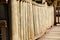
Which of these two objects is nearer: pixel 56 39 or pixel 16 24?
pixel 16 24

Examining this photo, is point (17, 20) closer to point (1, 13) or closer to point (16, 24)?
point (16, 24)

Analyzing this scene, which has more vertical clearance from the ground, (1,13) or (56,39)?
(1,13)

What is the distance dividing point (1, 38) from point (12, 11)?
0.50 metres

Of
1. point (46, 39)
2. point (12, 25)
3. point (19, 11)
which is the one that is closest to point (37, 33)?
point (46, 39)

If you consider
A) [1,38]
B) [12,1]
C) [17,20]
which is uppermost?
[12,1]

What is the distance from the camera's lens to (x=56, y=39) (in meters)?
6.96

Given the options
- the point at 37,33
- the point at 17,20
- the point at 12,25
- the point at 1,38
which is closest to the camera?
the point at 1,38

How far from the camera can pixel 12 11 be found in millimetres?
3596

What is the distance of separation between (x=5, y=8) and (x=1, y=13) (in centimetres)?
10

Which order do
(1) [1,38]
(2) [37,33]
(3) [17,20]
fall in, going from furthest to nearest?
(2) [37,33] → (3) [17,20] → (1) [1,38]

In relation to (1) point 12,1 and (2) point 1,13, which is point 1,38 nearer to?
(2) point 1,13

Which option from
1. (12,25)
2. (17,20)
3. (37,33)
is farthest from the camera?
(37,33)

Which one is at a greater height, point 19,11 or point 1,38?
point 19,11

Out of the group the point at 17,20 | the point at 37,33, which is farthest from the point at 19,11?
the point at 37,33
